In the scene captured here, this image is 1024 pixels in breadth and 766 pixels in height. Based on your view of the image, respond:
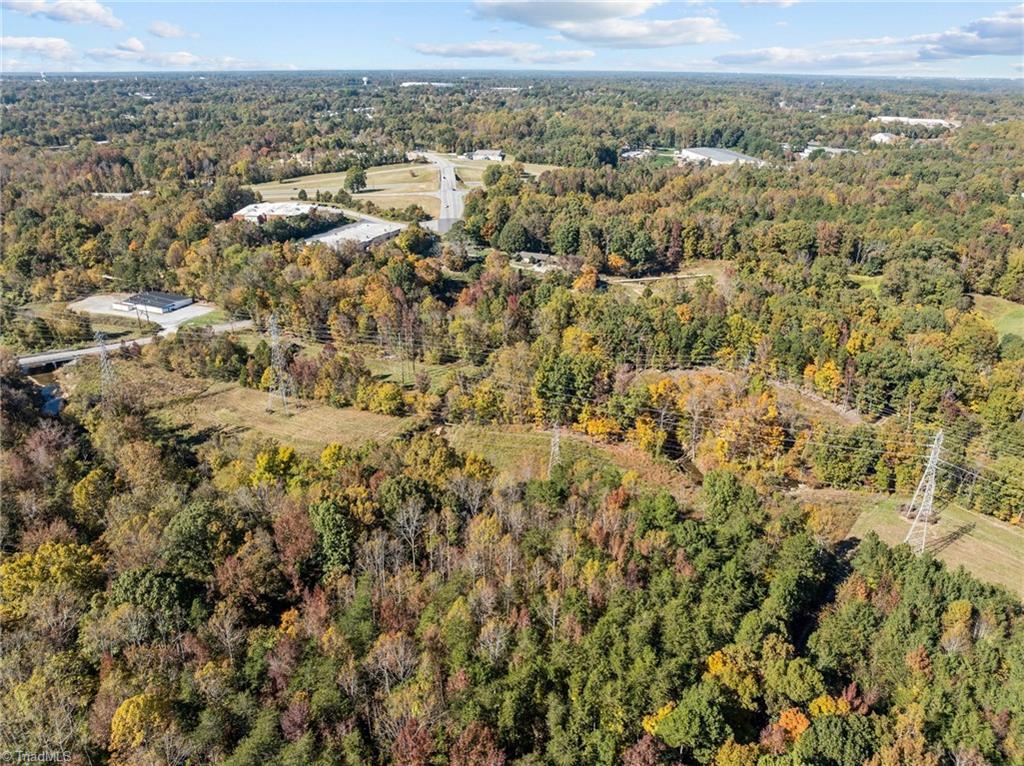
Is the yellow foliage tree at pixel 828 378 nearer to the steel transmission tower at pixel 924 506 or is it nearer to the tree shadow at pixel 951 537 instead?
the steel transmission tower at pixel 924 506

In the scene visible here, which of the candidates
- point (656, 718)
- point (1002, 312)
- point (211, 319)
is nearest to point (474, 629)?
point (656, 718)

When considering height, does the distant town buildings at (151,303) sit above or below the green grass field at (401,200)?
below

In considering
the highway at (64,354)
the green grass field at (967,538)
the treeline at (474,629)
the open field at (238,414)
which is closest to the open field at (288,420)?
the open field at (238,414)

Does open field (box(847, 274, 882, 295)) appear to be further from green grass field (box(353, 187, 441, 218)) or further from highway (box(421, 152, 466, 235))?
green grass field (box(353, 187, 441, 218))

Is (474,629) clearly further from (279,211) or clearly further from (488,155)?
(488,155)

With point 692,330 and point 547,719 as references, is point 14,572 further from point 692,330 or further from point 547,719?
point 692,330

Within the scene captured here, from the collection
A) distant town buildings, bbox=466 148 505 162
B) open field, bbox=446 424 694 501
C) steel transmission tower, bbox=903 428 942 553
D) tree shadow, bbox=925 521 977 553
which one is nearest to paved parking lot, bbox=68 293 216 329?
open field, bbox=446 424 694 501
